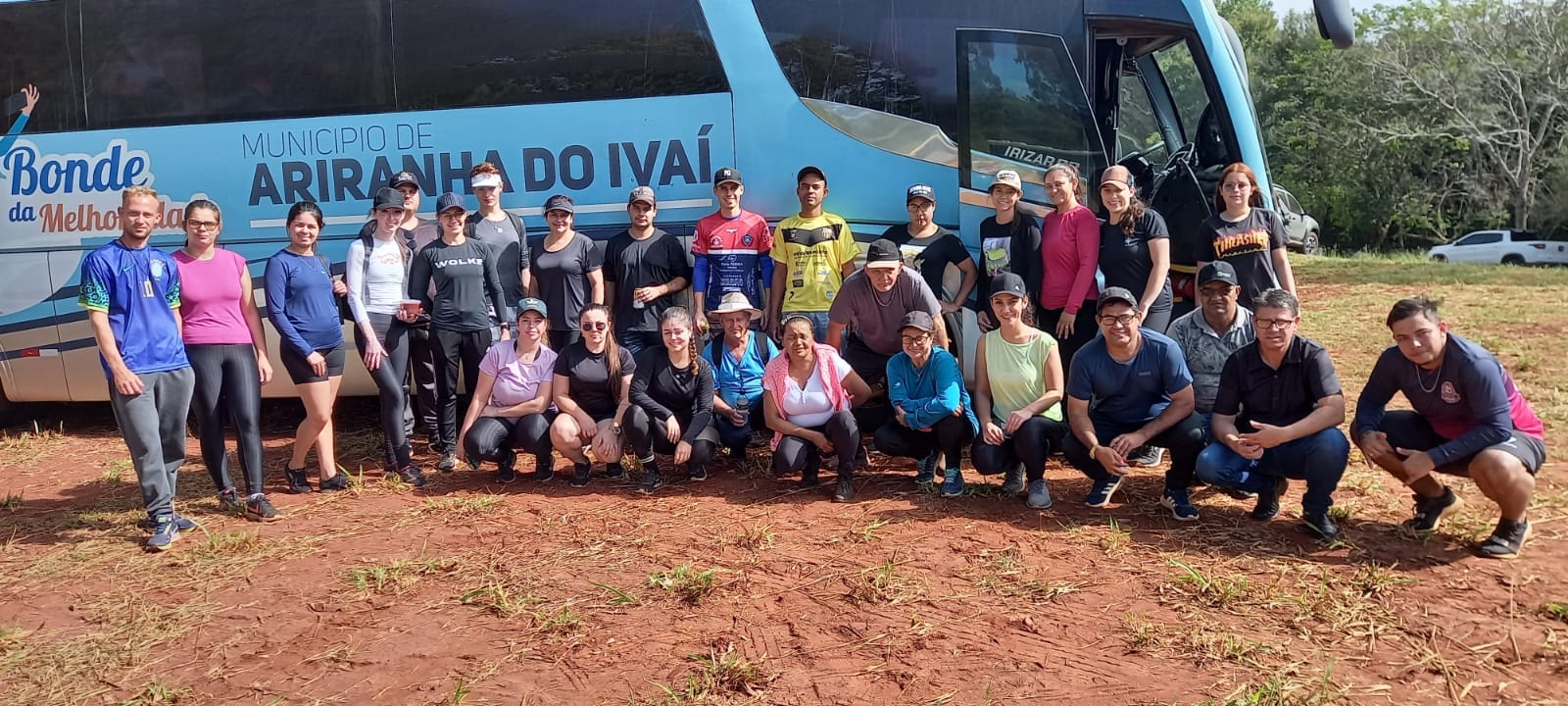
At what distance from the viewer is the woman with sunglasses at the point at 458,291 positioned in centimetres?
588

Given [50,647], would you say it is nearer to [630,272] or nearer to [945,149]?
[630,272]

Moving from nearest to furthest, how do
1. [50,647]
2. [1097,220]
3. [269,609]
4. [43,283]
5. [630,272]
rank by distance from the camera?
[50,647], [269,609], [1097,220], [630,272], [43,283]

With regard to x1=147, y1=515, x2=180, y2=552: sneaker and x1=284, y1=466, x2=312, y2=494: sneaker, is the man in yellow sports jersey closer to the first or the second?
x1=284, y1=466, x2=312, y2=494: sneaker

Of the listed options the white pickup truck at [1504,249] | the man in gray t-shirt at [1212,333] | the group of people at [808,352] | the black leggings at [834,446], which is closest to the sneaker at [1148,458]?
the group of people at [808,352]

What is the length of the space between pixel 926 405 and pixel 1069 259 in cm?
127

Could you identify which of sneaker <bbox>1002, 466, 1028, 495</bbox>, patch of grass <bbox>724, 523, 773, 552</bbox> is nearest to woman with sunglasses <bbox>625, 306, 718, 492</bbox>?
patch of grass <bbox>724, 523, 773, 552</bbox>

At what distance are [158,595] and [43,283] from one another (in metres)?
3.95

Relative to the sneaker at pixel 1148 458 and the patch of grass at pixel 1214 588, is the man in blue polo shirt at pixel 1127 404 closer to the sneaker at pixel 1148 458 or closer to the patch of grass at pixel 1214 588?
the sneaker at pixel 1148 458

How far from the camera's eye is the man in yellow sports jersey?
19.7 feet

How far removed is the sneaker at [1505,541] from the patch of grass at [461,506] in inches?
182

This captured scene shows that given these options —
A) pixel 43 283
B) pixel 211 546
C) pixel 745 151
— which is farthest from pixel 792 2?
pixel 43 283

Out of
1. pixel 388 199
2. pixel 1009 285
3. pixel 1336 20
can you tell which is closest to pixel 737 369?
pixel 1009 285

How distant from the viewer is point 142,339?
4648mm

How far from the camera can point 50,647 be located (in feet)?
12.7
